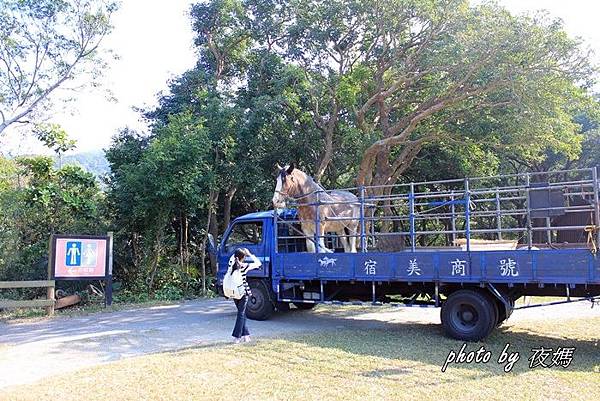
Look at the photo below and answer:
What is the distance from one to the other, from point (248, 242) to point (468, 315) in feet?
16.0

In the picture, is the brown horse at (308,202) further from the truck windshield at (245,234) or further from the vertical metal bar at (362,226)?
the truck windshield at (245,234)

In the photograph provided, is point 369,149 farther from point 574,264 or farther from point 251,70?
point 574,264

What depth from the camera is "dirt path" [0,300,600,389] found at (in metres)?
7.40

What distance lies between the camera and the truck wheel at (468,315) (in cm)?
796

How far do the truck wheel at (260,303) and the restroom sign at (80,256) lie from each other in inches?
198

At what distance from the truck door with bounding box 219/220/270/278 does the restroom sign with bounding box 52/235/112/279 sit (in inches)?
162

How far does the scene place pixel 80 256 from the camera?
13.2m

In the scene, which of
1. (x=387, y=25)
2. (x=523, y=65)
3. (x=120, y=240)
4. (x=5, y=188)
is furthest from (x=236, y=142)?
(x=523, y=65)

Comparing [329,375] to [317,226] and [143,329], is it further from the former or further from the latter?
[143,329]

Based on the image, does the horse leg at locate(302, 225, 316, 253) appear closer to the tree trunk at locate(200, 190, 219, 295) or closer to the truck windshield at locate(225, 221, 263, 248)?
the truck windshield at locate(225, 221, 263, 248)

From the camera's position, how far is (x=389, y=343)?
8008mm

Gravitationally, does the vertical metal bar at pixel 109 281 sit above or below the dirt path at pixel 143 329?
above

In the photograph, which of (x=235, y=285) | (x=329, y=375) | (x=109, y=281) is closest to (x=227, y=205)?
(x=109, y=281)

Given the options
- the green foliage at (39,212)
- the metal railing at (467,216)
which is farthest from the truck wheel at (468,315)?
the green foliage at (39,212)
